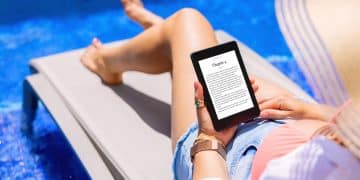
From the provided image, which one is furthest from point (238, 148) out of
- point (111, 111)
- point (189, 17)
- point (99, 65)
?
point (99, 65)

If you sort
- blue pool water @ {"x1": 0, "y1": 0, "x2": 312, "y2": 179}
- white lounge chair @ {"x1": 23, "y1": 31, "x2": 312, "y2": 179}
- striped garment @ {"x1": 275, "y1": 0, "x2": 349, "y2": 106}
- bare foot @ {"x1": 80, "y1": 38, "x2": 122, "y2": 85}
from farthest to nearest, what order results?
blue pool water @ {"x1": 0, "y1": 0, "x2": 312, "y2": 179}, bare foot @ {"x1": 80, "y1": 38, "x2": 122, "y2": 85}, white lounge chair @ {"x1": 23, "y1": 31, "x2": 312, "y2": 179}, striped garment @ {"x1": 275, "y1": 0, "x2": 349, "y2": 106}

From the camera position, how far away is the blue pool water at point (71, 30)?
1.97 metres

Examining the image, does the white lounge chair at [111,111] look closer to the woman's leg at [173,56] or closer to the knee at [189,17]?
the woman's leg at [173,56]

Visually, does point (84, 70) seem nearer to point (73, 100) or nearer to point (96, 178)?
point (73, 100)

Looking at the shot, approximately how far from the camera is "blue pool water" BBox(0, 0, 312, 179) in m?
1.97

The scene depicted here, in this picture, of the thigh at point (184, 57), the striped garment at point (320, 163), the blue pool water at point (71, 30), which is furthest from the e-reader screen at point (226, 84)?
the blue pool water at point (71, 30)

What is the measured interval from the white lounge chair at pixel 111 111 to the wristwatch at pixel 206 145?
24cm

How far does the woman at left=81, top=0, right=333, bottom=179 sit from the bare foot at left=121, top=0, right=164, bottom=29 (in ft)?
0.57

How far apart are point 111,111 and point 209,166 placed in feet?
1.80

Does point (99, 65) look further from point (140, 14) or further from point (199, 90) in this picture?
point (199, 90)

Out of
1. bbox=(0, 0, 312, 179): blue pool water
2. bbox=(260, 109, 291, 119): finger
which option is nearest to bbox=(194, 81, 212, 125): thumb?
bbox=(260, 109, 291, 119): finger

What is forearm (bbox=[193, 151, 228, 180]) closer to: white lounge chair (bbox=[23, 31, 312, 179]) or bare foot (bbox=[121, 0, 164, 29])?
white lounge chair (bbox=[23, 31, 312, 179])

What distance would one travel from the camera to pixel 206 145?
1038 millimetres

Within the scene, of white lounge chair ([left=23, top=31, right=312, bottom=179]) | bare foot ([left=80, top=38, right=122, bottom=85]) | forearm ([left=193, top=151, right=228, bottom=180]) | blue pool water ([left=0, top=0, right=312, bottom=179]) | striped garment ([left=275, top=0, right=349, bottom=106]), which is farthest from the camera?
blue pool water ([left=0, top=0, right=312, bottom=179])
